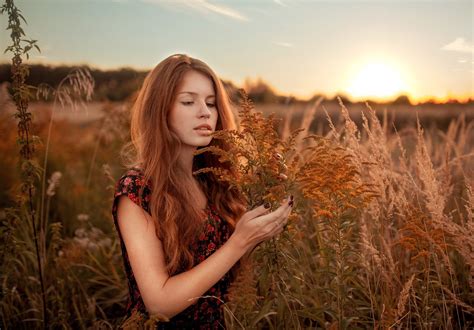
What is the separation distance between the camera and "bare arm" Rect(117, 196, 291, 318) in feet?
6.75

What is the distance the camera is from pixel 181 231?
2465 millimetres

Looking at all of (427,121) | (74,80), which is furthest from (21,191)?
(427,121)

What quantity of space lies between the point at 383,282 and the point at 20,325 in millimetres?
2694

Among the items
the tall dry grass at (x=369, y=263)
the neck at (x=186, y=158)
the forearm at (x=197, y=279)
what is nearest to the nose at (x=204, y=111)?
the neck at (x=186, y=158)

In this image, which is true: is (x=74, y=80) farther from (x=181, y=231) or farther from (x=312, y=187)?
(x=312, y=187)

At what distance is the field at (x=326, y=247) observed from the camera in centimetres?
225

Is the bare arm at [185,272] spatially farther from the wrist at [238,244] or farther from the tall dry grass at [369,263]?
the tall dry grass at [369,263]

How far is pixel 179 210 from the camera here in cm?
247

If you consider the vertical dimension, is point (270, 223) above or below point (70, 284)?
above

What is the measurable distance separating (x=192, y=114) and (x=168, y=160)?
27cm

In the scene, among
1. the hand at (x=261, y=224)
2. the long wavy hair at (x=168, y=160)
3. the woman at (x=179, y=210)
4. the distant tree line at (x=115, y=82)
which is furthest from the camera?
the distant tree line at (x=115, y=82)

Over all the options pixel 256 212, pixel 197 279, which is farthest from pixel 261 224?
pixel 197 279

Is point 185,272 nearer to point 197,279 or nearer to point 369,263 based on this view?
point 197,279

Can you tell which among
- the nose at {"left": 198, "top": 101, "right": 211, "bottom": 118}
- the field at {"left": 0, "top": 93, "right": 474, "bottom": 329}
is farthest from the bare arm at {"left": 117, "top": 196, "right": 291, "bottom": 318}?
the nose at {"left": 198, "top": 101, "right": 211, "bottom": 118}
